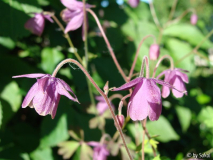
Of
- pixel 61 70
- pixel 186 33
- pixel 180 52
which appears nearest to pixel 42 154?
pixel 61 70

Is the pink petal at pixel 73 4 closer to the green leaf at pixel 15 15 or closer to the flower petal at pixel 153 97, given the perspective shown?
the green leaf at pixel 15 15

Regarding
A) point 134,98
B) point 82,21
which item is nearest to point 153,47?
point 82,21

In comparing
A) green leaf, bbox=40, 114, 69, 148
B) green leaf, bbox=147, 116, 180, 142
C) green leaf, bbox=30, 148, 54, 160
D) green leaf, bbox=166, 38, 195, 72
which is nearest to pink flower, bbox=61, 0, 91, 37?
green leaf, bbox=40, 114, 69, 148

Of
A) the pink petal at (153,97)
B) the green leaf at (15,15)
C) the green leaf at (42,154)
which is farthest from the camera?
the green leaf at (42,154)

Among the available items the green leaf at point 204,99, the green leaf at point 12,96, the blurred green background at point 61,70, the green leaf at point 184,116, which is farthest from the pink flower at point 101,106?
the green leaf at point 204,99

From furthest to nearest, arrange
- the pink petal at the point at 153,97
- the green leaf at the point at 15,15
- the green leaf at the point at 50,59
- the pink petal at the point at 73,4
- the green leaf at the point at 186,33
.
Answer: the green leaf at the point at 186,33 < the green leaf at the point at 50,59 < the green leaf at the point at 15,15 < the pink petal at the point at 73,4 < the pink petal at the point at 153,97

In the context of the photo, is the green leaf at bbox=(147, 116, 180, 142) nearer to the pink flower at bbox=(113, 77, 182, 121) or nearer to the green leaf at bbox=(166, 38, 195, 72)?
the green leaf at bbox=(166, 38, 195, 72)

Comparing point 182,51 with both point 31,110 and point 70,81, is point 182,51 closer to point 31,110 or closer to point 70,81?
point 70,81
